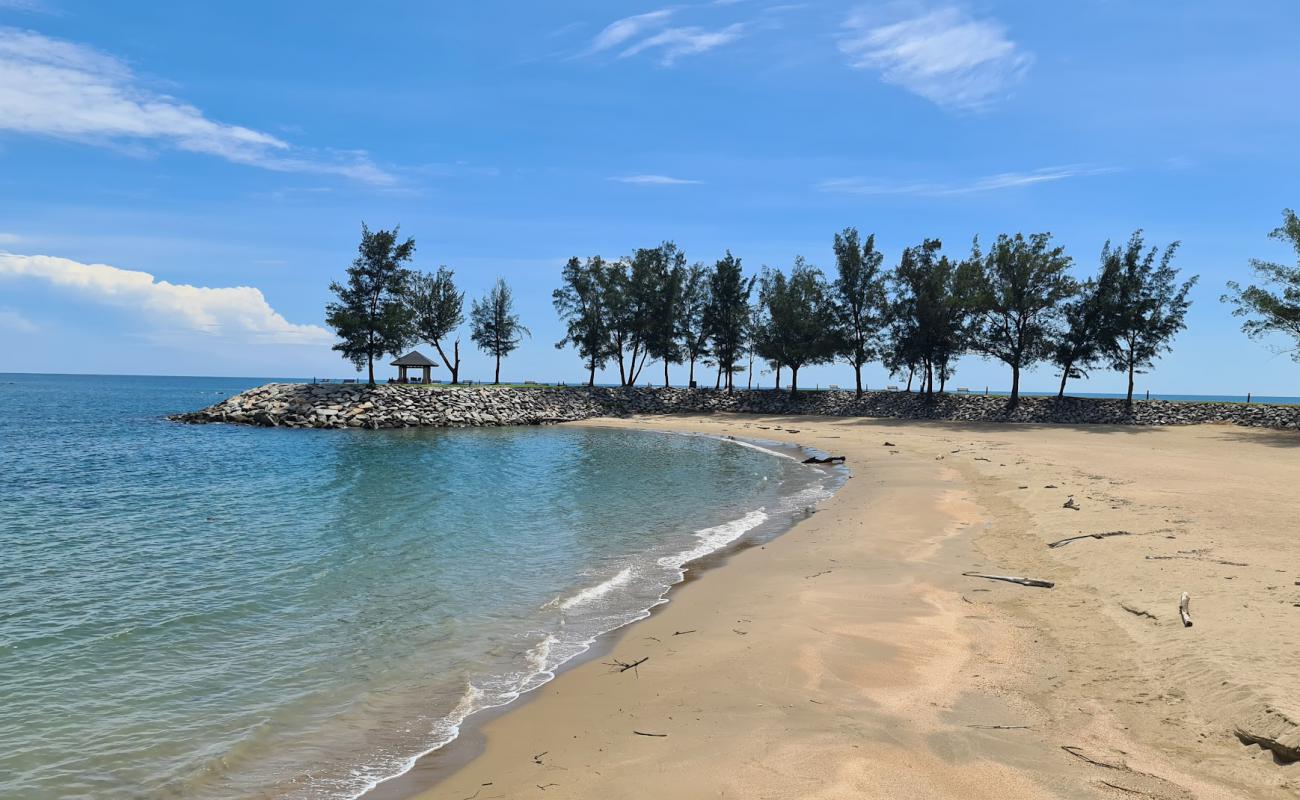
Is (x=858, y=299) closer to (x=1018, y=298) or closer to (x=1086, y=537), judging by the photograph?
(x=1018, y=298)

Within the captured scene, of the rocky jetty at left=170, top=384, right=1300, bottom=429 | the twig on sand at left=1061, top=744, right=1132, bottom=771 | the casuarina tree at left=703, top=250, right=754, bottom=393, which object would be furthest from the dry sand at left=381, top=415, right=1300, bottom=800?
the casuarina tree at left=703, top=250, right=754, bottom=393

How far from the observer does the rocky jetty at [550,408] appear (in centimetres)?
5309

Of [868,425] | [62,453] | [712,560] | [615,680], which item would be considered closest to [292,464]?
[62,453]

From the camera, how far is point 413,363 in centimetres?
7500

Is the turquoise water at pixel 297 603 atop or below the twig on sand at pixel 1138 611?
below

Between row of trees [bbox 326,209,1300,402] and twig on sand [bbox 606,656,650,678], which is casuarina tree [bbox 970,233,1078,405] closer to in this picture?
row of trees [bbox 326,209,1300,402]

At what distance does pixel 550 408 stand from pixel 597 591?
59.9 meters

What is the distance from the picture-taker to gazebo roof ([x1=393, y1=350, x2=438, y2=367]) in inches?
2934

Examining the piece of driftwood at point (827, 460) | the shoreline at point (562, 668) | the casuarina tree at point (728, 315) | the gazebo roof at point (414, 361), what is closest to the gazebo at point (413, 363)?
the gazebo roof at point (414, 361)

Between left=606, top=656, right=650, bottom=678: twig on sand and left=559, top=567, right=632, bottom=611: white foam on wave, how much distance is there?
9.26 feet

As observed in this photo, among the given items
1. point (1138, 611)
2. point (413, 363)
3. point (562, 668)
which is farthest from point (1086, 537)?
point (413, 363)

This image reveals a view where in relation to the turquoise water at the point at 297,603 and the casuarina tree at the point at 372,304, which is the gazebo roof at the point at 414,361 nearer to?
the casuarina tree at the point at 372,304

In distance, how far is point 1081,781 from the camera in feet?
17.7

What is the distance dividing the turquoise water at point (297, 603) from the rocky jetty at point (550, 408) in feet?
98.6
